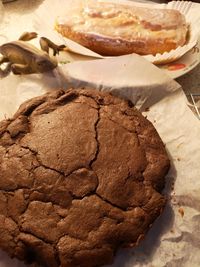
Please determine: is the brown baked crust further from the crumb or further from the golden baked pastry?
the crumb

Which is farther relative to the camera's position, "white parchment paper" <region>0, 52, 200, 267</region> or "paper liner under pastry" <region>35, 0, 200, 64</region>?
"paper liner under pastry" <region>35, 0, 200, 64</region>

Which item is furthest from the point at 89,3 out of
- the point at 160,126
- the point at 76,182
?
the point at 76,182

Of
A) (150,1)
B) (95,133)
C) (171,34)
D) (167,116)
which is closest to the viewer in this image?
(95,133)

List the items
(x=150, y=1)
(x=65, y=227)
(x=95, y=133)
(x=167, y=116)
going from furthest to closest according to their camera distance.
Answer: (x=150, y=1) → (x=167, y=116) → (x=95, y=133) → (x=65, y=227)

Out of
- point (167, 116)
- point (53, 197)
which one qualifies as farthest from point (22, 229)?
point (167, 116)

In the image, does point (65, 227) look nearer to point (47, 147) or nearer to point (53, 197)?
point (53, 197)

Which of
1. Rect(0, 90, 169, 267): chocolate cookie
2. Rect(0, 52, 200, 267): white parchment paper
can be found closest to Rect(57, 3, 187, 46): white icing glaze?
Rect(0, 52, 200, 267): white parchment paper
